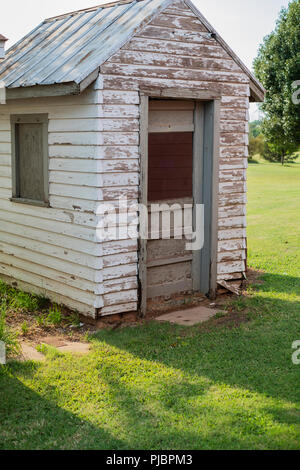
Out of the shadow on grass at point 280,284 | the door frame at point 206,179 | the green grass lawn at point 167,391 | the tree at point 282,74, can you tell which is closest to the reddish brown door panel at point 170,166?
the door frame at point 206,179

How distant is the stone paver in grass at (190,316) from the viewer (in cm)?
786

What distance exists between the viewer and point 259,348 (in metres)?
6.80

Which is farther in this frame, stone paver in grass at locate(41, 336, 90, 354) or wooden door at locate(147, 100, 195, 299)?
wooden door at locate(147, 100, 195, 299)

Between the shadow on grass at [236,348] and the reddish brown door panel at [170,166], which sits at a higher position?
the reddish brown door panel at [170,166]

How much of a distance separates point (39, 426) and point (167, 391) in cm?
127

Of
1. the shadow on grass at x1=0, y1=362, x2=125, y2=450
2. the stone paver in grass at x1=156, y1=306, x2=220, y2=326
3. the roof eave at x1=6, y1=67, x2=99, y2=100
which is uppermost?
the roof eave at x1=6, y1=67, x2=99, y2=100

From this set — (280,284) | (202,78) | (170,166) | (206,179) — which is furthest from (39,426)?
(280,284)

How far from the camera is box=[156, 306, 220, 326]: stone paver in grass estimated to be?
7.86 meters

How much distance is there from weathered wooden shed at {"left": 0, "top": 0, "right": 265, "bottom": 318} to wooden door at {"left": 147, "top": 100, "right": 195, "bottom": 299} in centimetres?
2

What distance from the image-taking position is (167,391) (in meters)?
5.66

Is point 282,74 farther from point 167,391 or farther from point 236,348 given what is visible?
point 167,391

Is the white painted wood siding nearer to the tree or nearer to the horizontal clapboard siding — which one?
the horizontal clapboard siding

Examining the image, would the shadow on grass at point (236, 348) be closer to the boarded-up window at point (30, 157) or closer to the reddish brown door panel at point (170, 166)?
the reddish brown door panel at point (170, 166)

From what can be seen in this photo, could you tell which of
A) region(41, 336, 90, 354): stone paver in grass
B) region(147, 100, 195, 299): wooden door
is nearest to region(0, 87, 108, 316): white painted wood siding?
region(41, 336, 90, 354): stone paver in grass
